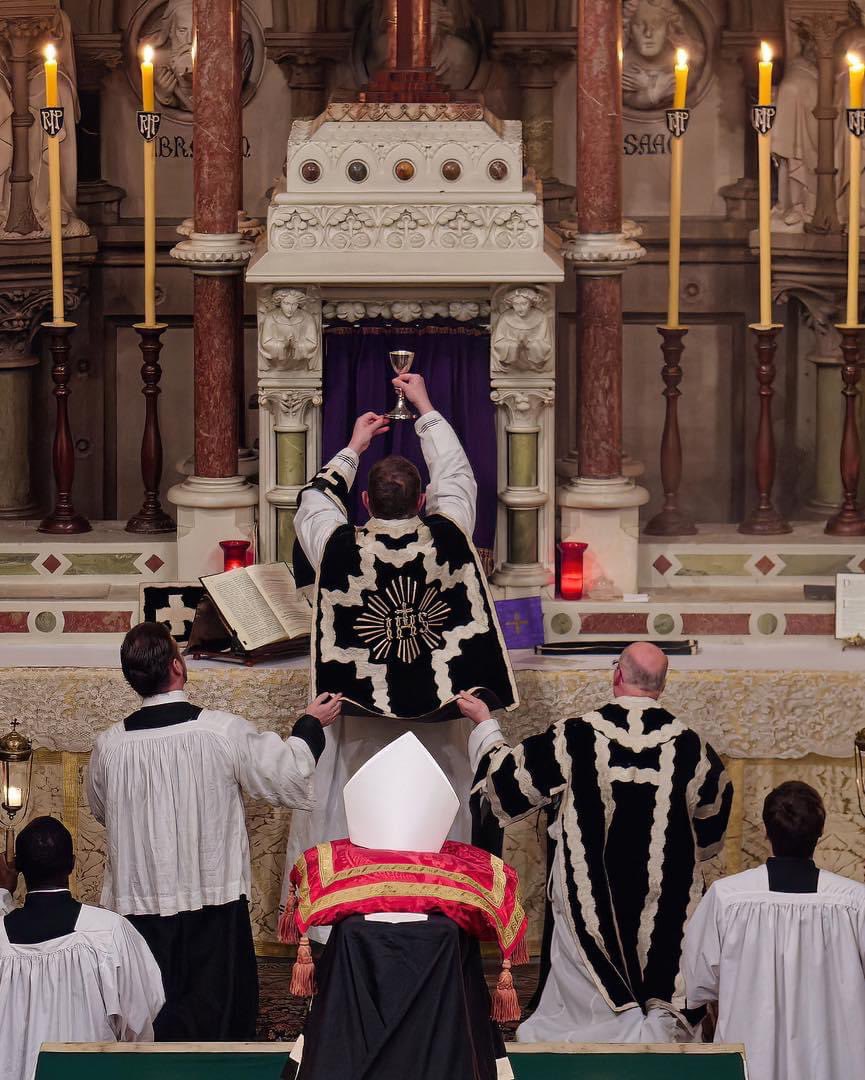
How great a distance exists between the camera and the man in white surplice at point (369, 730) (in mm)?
7383

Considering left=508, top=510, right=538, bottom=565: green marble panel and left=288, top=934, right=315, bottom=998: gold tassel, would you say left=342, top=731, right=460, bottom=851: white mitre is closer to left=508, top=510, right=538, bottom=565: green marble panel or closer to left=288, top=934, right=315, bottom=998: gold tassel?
left=288, top=934, right=315, bottom=998: gold tassel

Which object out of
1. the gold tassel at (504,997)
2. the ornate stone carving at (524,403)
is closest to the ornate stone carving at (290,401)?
the ornate stone carving at (524,403)

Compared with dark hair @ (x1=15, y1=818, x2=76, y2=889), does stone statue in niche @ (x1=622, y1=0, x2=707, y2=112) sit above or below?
above

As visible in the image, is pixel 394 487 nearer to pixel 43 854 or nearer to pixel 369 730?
pixel 369 730

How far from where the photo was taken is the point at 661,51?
1016 cm

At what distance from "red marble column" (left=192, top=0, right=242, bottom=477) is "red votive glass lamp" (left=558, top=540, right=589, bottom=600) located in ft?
4.24

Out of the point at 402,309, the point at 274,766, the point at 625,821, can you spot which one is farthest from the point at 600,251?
the point at 274,766

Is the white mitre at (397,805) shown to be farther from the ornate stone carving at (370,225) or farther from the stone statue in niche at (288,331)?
the ornate stone carving at (370,225)

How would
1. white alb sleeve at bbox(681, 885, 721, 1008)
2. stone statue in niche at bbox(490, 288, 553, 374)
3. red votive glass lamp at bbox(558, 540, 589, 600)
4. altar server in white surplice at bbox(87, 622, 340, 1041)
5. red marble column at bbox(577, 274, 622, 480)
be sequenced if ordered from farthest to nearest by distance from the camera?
red marble column at bbox(577, 274, 622, 480) → red votive glass lamp at bbox(558, 540, 589, 600) → stone statue in niche at bbox(490, 288, 553, 374) → altar server in white surplice at bbox(87, 622, 340, 1041) → white alb sleeve at bbox(681, 885, 721, 1008)

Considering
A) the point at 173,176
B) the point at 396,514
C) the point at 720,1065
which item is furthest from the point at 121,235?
the point at 720,1065

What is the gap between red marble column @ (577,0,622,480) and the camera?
830 cm

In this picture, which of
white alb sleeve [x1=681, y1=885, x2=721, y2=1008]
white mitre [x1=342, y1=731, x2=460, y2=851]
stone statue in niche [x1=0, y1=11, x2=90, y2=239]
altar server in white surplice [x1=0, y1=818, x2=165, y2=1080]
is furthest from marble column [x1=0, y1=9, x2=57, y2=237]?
white mitre [x1=342, y1=731, x2=460, y2=851]

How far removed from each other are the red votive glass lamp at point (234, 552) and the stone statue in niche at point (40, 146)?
2.17 m

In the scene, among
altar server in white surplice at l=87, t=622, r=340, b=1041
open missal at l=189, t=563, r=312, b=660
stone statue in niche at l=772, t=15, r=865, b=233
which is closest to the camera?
altar server in white surplice at l=87, t=622, r=340, b=1041
